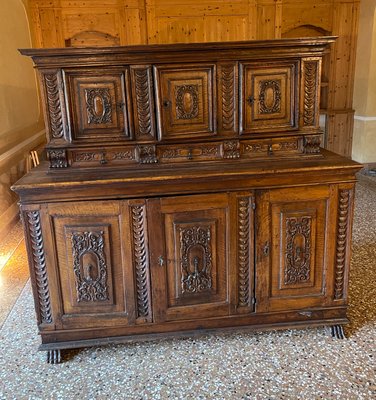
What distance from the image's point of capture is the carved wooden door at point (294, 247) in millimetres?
2287

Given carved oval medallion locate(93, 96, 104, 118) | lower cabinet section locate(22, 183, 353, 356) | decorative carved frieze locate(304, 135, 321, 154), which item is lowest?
lower cabinet section locate(22, 183, 353, 356)

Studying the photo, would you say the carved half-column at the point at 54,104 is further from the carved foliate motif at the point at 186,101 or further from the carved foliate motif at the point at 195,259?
the carved foliate motif at the point at 195,259

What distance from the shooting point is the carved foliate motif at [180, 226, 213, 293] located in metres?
2.27

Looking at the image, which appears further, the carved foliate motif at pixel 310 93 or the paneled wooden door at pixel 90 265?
the carved foliate motif at pixel 310 93

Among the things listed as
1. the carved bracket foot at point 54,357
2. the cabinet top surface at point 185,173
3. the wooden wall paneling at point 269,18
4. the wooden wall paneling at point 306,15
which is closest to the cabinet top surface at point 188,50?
the cabinet top surface at point 185,173

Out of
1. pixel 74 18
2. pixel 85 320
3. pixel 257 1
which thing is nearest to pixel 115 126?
pixel 85 320

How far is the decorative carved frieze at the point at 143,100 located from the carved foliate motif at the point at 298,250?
2.90 ft

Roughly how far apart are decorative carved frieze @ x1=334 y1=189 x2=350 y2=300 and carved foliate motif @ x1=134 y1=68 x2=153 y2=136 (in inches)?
41.9

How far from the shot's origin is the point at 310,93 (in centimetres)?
237

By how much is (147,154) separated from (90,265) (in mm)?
643

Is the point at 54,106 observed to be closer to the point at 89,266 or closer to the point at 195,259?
the point at 89,266

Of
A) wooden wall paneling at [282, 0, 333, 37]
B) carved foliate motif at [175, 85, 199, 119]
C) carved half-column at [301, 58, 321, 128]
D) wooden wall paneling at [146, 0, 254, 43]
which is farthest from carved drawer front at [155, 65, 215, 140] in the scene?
wooden wall paneling at [282, 0, 333, 37]

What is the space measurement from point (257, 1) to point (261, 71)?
4287 millimetres

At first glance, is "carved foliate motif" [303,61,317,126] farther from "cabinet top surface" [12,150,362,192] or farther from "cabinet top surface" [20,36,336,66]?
"cabinet top surface" [12,150,362,192]
